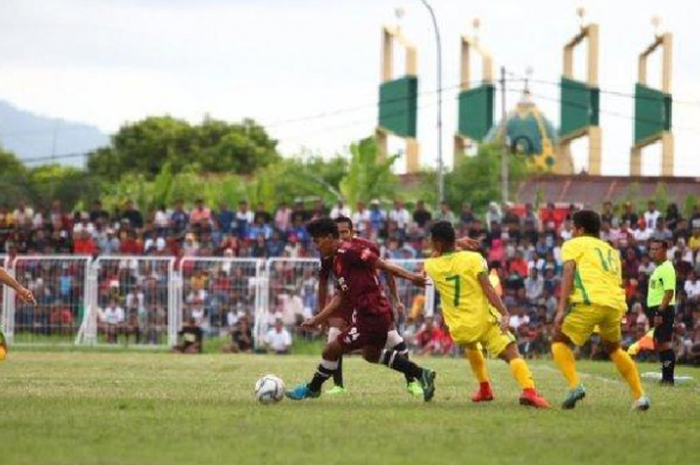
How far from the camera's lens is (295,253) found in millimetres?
39125

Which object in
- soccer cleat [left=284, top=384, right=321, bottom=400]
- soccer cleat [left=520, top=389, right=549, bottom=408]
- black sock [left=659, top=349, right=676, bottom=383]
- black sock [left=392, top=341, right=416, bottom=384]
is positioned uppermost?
black sock [left=392, top=341, right=416, bottom=384]

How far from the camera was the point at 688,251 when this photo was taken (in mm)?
34656

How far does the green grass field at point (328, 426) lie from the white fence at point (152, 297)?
17.0 metres

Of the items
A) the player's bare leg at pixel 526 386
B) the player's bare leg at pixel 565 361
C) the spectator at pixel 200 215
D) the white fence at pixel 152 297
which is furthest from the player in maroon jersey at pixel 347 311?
the spectator at pixel 200 215

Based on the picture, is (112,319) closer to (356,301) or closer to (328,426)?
(356,301)

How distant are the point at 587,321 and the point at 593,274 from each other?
0.44 metres

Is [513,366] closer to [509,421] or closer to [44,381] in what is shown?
[509,421]

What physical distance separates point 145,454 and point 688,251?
25.0 m

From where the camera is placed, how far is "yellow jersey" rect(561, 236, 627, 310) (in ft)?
49.8

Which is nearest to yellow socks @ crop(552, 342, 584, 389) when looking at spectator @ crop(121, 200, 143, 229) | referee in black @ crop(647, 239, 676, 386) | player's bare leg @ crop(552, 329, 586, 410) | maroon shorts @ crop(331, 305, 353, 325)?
player's bare leg @ crop(552, 329, 586, 410)

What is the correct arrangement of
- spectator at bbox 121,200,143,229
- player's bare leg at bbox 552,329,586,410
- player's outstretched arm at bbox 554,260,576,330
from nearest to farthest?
1. player's outstretched arm at bbox 554,260,576,330
2. player's bare leg at bbox 552,329,586,410
3. spectator at bbox 121,200,143,229

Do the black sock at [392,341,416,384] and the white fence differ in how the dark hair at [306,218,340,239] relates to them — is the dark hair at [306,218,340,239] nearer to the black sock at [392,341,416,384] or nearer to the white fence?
the black sock at [392,341,416,384]

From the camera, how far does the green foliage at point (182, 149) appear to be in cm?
10825

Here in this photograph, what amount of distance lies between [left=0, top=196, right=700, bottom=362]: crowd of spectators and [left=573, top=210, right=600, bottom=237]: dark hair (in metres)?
17.5
